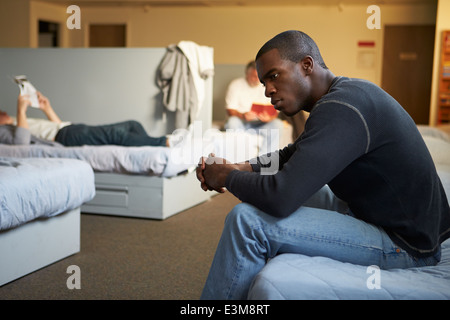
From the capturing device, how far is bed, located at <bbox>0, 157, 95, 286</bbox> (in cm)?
186

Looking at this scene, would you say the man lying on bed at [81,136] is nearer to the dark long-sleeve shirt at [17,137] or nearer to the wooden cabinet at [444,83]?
the dark long-sleeve shirt at [17,137]

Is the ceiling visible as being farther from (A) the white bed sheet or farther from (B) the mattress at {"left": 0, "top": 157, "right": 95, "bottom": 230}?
(B) the mattress at {"left": 0, "top": 157, "right": 95, "bottom": 230}

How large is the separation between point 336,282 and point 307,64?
0.55 metres

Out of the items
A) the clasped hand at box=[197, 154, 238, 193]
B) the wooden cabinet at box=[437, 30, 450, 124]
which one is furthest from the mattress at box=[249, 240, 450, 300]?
the wooden cabinet at box=[437, 30, 450, 124]

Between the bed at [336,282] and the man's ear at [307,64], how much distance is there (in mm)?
462

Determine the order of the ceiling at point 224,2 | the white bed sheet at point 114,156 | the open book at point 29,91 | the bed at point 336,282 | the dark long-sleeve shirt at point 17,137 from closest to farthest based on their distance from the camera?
the bed at point 336,282
the white bed sheet at point 114,156
the dark long-sleeve shirt at point 17,137
the open book at point 29,91
the ceiling at point 224,2

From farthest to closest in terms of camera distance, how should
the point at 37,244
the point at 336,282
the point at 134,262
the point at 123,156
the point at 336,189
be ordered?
1. the point at 123,156
2. the point at 134,262
3. the point at 37,244
4. the point at 336,189
5. the point at 336,282

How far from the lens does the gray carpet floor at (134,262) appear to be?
6.18ft

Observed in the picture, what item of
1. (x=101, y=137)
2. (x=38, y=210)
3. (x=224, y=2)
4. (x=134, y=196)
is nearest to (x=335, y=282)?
(x=38, y=210)

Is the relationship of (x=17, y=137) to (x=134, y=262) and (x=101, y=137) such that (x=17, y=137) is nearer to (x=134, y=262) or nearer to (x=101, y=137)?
(x=101, y=137)

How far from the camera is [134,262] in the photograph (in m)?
2.27

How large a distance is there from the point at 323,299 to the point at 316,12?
7.18 m

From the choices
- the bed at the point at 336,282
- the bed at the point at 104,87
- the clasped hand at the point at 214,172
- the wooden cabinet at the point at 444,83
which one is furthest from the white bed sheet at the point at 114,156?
the wooden cabinet at the point at 444,83
